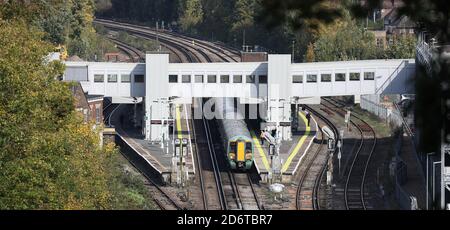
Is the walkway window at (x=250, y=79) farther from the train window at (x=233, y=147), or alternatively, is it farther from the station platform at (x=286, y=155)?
the train window at (x=233, y=147)

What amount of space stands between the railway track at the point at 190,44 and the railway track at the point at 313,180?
70.1 feet

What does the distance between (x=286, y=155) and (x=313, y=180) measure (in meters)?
3.27

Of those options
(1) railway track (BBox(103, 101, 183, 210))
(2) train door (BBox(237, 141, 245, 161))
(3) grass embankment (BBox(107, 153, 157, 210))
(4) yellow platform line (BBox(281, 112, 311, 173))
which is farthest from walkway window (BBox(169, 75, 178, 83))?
Result: (2) train door (BBox(237, 141, 245, 161))

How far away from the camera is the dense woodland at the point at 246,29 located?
55.1 m

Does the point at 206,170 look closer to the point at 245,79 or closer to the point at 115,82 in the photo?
the point at 245,79

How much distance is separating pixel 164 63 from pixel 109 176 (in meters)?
14.6

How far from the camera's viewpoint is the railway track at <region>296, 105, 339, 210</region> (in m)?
28.9

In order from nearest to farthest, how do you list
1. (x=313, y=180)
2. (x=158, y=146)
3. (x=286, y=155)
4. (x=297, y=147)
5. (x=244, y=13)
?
(x=313, y=180) → (x=286, y=155) → (x=297, y=147) → (x=158, y=146) → (x=244, y=13)

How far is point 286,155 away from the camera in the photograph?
35.5 m

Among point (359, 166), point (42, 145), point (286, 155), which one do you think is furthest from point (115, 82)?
point (42, 145)

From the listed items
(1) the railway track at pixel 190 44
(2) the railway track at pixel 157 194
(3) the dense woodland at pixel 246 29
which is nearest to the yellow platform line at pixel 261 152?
(2) the railway track at pixel 157 194

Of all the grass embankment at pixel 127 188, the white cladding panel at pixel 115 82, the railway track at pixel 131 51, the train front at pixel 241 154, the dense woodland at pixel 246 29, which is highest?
the dense woodland at pixel 246 29
